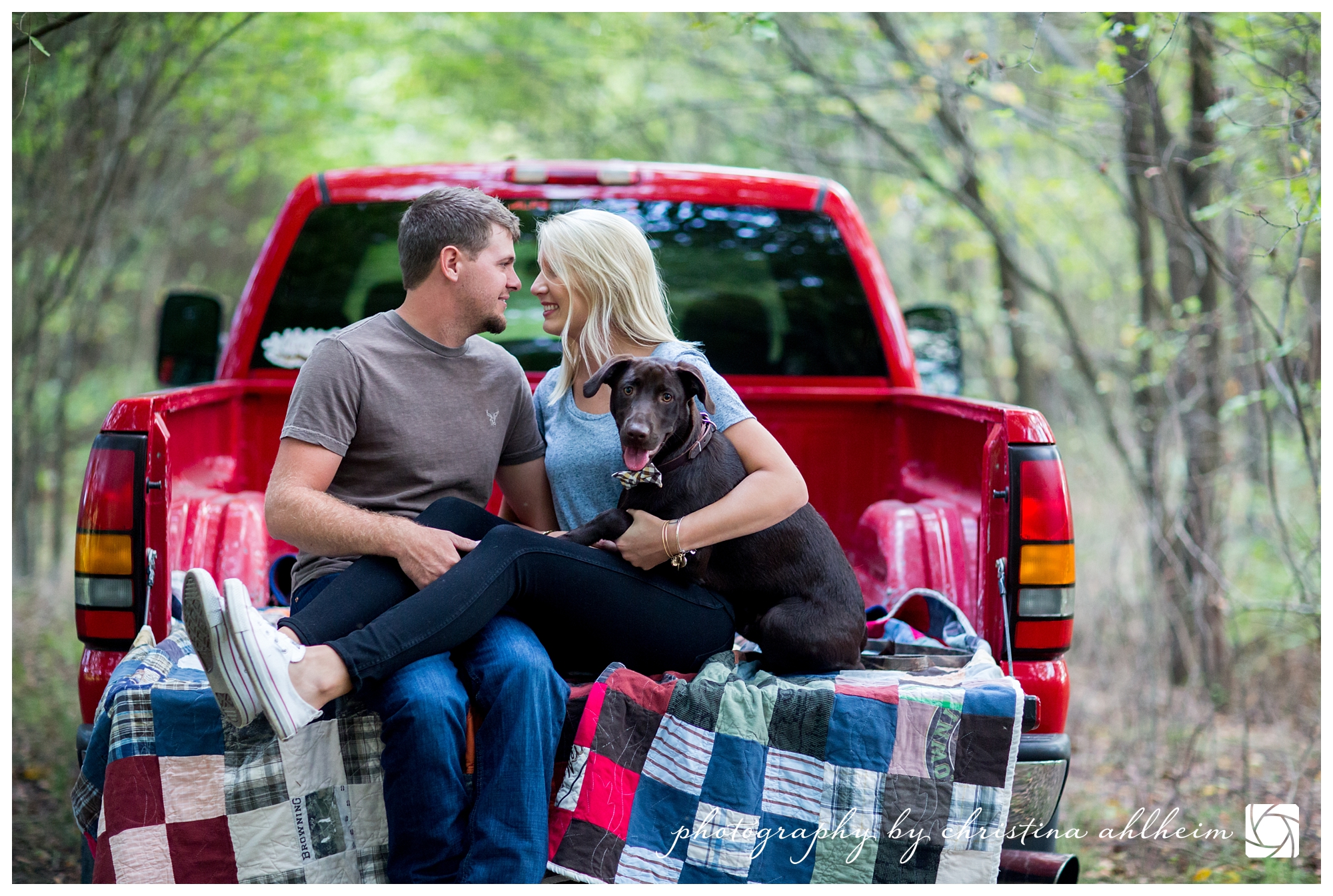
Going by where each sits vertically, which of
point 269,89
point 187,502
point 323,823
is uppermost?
point 269,89

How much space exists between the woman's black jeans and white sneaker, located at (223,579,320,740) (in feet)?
0.44

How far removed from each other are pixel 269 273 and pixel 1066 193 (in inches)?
303

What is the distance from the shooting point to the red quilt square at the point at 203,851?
2.24 metres

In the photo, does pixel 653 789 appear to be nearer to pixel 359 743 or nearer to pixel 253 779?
pixel 359 743

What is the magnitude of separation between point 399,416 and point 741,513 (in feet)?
Result: 3.02

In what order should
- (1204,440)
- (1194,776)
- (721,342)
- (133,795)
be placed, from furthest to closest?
(1204,440)
(1194,776)
(721,342)
(133,795)

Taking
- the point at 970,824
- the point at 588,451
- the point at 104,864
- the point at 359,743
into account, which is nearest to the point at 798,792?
the point at 970,824

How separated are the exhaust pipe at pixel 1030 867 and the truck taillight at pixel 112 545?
215cm

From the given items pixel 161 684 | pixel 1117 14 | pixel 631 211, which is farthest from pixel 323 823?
pixel 1117 14

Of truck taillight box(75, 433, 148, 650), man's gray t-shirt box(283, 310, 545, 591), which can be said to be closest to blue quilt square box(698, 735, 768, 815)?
man's gray t-shirt box(283, 310, 545, 591)

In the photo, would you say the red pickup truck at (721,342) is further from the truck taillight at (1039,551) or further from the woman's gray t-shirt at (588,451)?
the woman's gray t-shirt at (588,451)

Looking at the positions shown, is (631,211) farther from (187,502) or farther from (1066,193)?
(1066,193)

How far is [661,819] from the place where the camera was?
2293 mm

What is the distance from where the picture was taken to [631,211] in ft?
12.3
